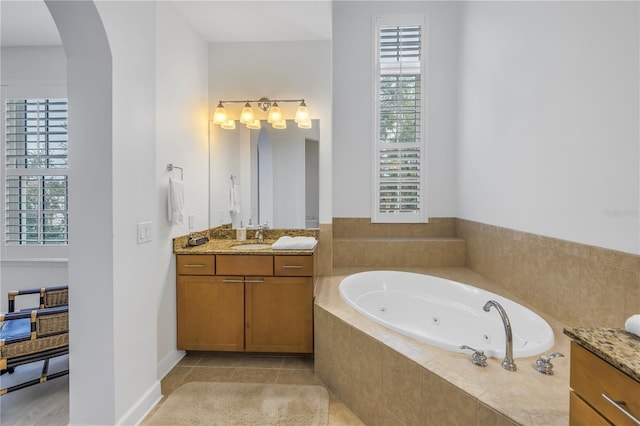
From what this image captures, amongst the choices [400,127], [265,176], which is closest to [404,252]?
[400,127]

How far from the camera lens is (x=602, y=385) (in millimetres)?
819

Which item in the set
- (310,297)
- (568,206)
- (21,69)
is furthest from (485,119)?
(21,69)

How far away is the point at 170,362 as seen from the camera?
2.49 meters

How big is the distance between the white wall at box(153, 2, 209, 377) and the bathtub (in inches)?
52.0

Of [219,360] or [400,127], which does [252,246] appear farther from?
[400,127]

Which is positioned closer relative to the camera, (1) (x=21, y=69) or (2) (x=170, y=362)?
(2) (x=170, y=362)

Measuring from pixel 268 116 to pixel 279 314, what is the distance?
177 cm

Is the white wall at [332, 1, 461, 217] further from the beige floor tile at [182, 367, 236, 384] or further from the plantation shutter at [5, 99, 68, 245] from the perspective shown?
the plantation shutter at [5, 99, 68, 245]

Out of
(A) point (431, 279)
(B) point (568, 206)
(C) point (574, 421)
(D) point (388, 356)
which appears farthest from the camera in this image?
(A) point (431, 279)

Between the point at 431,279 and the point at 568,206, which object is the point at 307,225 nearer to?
the point at 431,279

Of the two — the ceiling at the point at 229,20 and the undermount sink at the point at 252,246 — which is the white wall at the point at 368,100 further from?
the undermount sink at the point at 252,246

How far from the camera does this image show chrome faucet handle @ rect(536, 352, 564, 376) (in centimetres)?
143

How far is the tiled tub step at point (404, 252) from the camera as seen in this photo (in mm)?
3510

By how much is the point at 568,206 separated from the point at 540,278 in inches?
22.0
